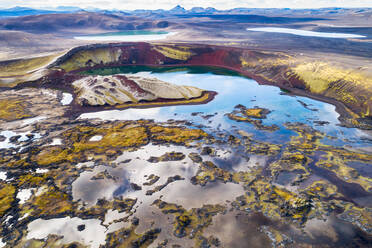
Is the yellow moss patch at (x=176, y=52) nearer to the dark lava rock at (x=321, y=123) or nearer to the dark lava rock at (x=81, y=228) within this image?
the dark lava rock at (x=321, y=123)

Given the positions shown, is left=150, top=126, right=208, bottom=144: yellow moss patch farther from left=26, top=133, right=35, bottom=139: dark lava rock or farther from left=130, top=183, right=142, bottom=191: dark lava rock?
left=26, top=133, right=35, bottom=139: dark lava rock

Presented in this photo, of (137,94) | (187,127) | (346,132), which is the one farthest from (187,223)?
(137,94)

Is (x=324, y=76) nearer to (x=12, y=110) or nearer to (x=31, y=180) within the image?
(x=31, y=180)

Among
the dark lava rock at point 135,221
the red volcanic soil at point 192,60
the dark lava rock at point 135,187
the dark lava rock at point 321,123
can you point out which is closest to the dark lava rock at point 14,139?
the dark lava rock at point 135,187

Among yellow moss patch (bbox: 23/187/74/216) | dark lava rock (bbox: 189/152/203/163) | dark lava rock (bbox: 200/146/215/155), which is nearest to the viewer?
yellow moss patch (bbox: 23/187/74/216)

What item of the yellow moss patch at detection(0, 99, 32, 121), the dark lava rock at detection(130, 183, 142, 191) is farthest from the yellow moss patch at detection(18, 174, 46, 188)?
the yellow moss patch at detection(0, 99, 32, 121)
